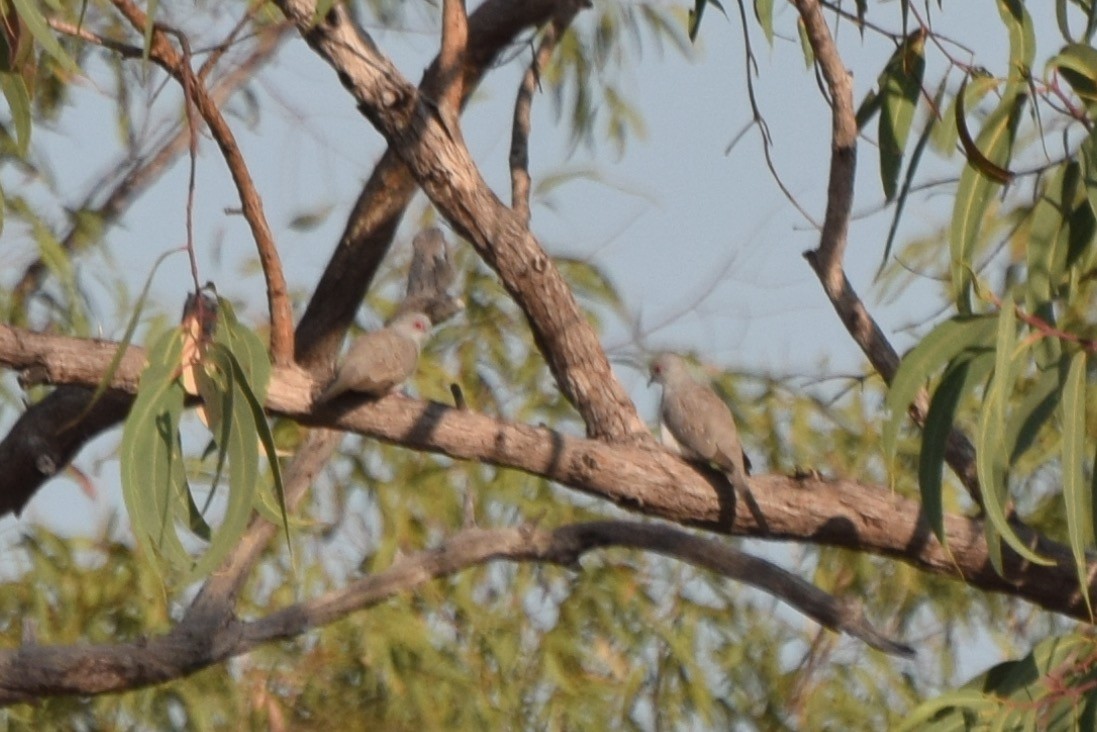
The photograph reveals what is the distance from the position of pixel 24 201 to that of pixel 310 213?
32.9 inches

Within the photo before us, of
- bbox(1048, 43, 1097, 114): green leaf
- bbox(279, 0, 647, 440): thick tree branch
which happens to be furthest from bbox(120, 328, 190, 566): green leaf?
bbox(1048, 43, 1097, 114): green leaf

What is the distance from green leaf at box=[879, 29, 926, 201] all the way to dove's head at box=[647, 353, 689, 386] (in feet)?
5.66

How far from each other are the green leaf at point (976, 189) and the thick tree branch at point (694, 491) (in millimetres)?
666

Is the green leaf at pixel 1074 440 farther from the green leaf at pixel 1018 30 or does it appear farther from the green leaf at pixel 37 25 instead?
the green leaf at pixel 37 25

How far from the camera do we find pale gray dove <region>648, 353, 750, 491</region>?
3.71 m

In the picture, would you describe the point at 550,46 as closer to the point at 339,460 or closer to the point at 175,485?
the point at 339,460

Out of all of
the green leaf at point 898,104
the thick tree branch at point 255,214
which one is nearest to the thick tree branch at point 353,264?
the thick tree branch at point 255,214

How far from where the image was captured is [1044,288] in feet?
9.71

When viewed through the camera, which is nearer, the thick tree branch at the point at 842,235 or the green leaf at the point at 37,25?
the green leaf at the point at 37,25

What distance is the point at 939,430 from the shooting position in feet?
9.41

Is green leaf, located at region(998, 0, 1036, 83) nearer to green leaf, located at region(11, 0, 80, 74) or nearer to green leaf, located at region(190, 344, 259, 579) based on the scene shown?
green leaf, located at region(190, 344, 259, 579)

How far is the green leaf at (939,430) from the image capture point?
283 centimetres

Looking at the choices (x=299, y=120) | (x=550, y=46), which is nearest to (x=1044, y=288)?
(x=550, y=46)

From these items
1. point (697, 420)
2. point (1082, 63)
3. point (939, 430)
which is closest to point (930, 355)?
point (939, 430)
